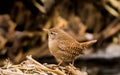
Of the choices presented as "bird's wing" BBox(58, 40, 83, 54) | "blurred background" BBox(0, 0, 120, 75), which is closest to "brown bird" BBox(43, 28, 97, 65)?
"bird's wing" BBox(58, 40, 83, 54)

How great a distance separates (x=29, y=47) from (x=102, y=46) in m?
0.97

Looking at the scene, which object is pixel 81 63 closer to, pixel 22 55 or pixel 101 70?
pixel 101 70

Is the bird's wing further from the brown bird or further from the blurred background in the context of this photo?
the blurred background

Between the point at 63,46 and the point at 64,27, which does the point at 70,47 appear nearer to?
the point at 63,46

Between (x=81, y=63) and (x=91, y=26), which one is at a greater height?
(x=91, y=26)

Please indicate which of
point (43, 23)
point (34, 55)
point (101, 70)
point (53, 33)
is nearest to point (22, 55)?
point (34, 55)

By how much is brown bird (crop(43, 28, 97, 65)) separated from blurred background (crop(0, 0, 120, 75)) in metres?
2.10

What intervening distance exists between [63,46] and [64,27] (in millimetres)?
2581

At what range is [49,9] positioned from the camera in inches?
262

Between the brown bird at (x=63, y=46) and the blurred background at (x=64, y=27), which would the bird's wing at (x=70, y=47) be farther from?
the blurred background at (x=64, y=27)

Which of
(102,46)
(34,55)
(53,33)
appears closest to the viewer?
(53,33)

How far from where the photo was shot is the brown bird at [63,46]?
4.00 meters

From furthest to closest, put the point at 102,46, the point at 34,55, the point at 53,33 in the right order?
1. the point at 102,46
2. the point at 34,55
3. the point at 53,33

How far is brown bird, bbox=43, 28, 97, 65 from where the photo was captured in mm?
3998
